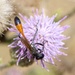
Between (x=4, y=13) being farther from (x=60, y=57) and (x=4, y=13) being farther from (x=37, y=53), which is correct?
(x=60, y=57)

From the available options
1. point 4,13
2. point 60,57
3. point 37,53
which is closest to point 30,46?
point 37,53

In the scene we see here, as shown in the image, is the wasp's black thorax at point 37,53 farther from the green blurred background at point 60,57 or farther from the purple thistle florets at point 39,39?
the green blurred background at point 60,57

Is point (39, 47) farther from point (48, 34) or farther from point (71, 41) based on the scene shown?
point (71, 41)

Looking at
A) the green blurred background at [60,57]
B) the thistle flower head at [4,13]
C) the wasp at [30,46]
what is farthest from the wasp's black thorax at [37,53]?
the green blurred background at [60,57]

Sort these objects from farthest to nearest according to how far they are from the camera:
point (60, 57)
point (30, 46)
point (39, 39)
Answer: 1. point (60, 57)
2. point (39, 39)
3. point (30, 46)

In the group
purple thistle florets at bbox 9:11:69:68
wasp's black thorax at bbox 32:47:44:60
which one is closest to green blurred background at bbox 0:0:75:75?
purple thistle florets at bbox 9:11:69:68

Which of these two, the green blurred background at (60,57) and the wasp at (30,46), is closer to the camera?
the wasp at (30,46)

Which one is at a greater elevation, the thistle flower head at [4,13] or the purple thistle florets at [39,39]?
the thistle flower head at [4,13]

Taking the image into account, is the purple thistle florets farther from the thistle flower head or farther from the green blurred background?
the green blurred background

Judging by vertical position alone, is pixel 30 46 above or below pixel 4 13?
below

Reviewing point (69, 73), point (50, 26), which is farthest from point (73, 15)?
point (50, 26)

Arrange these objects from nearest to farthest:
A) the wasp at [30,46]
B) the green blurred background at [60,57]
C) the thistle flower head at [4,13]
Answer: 1. the wasp at [30,46]
2. the thistle flower head at [4,13]
3. the green blurred background at [60,57]
